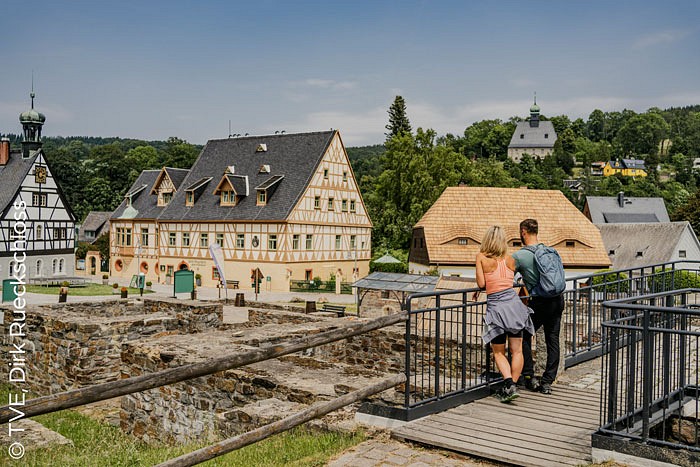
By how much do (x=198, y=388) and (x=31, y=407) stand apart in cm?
624

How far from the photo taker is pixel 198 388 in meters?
10.4

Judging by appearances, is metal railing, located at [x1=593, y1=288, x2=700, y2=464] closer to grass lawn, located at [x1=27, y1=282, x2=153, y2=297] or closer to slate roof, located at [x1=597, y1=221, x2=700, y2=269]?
grass lawn, located at [x1=27, y1=282, x2=153, y2=297]

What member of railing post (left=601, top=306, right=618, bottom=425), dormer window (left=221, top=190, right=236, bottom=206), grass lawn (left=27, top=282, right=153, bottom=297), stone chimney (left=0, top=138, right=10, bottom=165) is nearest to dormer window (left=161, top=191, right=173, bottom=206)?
dormer window (left=221, top=190, right=236, bottom=206)

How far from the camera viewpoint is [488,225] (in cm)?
4691

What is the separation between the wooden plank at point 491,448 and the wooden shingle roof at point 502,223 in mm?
38176

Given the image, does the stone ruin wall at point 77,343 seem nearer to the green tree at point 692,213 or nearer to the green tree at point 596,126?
the green tree at point 692,213

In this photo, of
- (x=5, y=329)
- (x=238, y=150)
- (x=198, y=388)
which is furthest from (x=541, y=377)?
(x=238, y=150)

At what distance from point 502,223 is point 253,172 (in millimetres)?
18171

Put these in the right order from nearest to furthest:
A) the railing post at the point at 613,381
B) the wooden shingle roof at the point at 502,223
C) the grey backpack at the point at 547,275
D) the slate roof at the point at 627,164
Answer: the railing post at the point at 613,381
the grey backpack at the point at 547,275
the wooden shingle roof at the point at 502,223
the slate roof at the point at 627,164

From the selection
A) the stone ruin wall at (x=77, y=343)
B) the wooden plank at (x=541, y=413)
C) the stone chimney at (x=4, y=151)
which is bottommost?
the stone ruin wall at (x=77, y=343)

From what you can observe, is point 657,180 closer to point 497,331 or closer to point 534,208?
point 534,208

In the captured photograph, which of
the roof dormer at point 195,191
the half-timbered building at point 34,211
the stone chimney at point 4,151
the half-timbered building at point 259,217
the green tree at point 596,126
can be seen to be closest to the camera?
the half-timbered building at point 259,217

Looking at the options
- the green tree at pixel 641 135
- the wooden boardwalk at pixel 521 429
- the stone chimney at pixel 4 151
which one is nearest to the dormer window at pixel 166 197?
the stone chimney at pixel 4 151

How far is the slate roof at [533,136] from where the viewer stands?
173500mm
